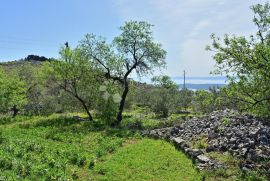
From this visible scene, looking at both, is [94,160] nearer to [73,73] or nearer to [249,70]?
[249,70]

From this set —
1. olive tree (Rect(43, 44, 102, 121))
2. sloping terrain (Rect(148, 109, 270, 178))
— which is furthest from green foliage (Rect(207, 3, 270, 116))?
olive tree (Rect(43, 44, 102, 121))

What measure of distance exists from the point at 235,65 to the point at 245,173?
6309mm

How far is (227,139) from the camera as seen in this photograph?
26.5 meters


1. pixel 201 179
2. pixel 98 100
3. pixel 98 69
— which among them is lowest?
pixel 201 179

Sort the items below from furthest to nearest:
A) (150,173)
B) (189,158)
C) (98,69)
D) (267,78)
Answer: (98,69), (189,158), (150,173), (267,78)

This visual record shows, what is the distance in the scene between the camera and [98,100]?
46.6 m

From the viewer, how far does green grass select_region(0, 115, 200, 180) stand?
18938 millimetres

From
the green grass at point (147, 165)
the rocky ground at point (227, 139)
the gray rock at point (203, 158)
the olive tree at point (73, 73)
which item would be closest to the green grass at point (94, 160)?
the green grass at point (147, 165)

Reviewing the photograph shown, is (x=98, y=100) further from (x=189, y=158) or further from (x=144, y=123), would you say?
(x=189, y=158)

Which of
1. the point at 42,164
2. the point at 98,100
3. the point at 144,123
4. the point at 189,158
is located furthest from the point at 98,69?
the point at 42,164

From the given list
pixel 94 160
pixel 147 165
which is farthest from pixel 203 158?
pixel 94 160

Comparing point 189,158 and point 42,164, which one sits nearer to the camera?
point 42,164

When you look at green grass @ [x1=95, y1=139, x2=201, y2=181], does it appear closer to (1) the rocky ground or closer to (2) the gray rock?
(2) the gray rock

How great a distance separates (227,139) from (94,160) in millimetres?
10368
